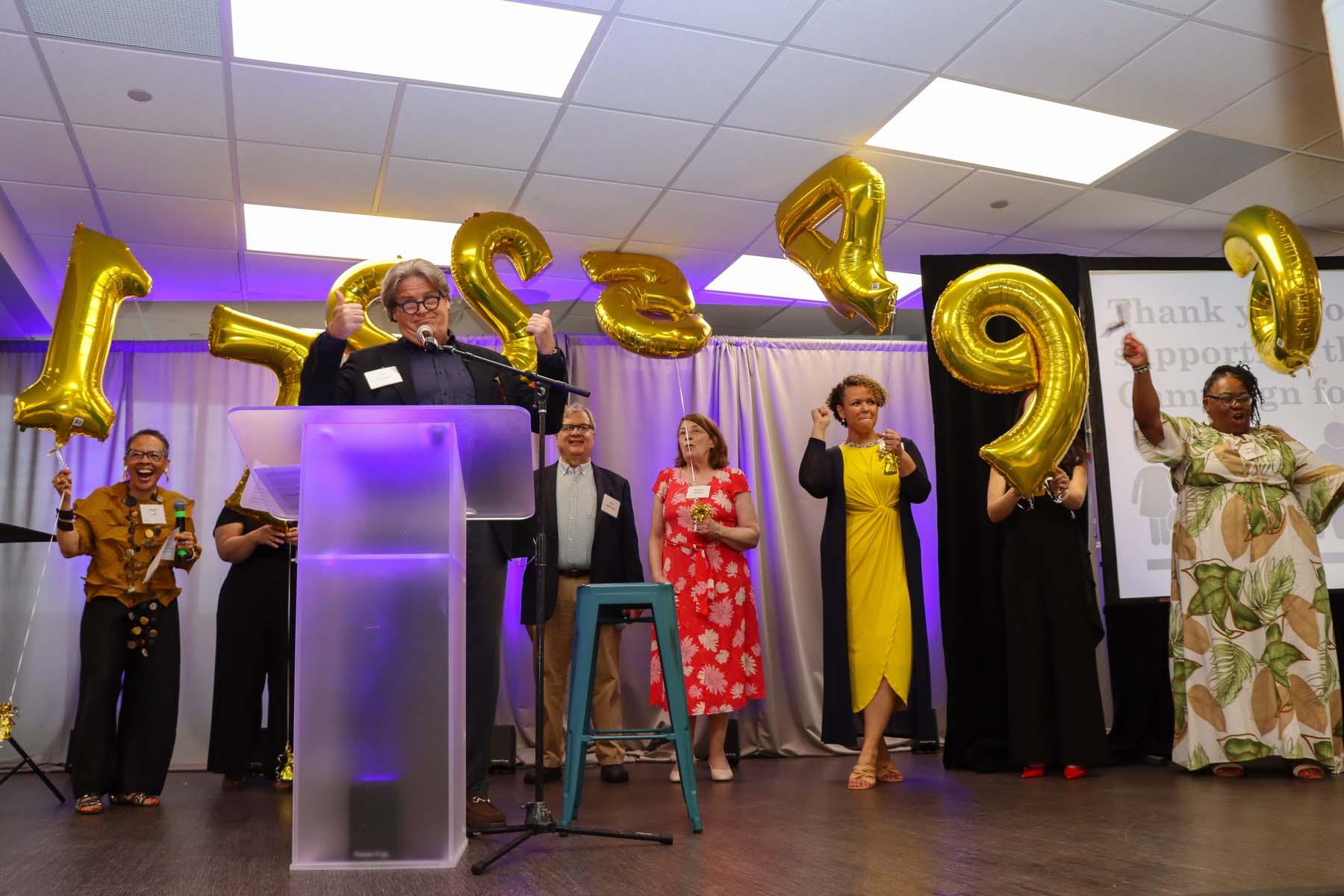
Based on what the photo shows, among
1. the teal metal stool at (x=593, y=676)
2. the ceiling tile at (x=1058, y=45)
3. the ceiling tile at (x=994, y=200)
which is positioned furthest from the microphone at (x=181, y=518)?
the ceiling tile at (x=994, y=200)

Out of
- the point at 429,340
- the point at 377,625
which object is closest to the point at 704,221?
the point at 429,340

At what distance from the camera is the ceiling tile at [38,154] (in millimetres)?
4082

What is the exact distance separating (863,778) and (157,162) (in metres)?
3.69

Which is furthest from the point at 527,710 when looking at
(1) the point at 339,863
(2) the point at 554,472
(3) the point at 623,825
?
(1) the point at 339,863

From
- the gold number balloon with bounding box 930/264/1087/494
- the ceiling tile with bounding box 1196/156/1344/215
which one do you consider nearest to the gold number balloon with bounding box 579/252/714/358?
the gold number balloon with bounding box 930/264/1087/494

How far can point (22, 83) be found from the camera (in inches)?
149

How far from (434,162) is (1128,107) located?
2.82m

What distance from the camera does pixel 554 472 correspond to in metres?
4.95

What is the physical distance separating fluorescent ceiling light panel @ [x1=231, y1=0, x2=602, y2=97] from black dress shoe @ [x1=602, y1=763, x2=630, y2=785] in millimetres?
2721

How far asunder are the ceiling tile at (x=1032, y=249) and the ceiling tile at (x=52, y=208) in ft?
14.3

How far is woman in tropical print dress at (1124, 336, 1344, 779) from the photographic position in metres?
3.92

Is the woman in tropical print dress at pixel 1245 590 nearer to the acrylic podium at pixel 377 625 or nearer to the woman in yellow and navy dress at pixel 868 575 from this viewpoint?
the woman in yellow and navy dress at pixel 868 575

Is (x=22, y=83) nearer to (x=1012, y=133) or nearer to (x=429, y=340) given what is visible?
(x=429, y=340)

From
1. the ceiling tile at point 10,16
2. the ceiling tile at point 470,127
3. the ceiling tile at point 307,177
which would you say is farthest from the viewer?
the ceiling tile at point 307,177
